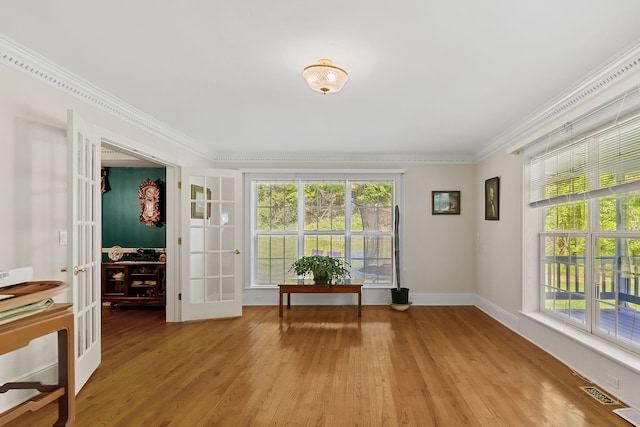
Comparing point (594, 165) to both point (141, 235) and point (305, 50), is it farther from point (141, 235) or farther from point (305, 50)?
point (141, 235)

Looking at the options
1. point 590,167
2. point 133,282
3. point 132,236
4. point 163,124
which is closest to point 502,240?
point 590,167

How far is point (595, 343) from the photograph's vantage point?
9.61ft

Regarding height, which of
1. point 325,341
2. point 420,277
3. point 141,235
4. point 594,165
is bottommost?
point 325,341

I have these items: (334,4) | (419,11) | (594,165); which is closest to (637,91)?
(594,165)

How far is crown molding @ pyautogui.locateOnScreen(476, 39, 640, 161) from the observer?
7.78ft

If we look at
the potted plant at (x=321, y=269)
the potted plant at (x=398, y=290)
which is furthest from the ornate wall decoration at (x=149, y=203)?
the potted plant at (x=398, y=290)

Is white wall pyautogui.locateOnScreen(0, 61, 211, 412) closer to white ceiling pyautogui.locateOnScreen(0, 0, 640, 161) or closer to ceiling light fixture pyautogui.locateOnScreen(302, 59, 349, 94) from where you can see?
white ceiling pyautogui.locateOnScreen(0, 0, 640, 161)

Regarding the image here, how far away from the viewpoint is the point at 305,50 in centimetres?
241

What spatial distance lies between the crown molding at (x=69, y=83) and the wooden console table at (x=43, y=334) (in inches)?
60.3

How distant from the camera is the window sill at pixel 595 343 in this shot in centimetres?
256

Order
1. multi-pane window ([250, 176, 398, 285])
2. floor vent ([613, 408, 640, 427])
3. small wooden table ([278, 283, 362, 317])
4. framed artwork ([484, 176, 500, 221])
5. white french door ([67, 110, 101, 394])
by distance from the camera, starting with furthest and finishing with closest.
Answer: multi-pane window ([250, 176, 398, 285]) → small wooden table ([278, 283, 362, 317]) → framed artwork ([484, 176, 500, 221]) → white french door ([67, 110, 101, 394]) → floor vent ([613, 408, 640, 427])

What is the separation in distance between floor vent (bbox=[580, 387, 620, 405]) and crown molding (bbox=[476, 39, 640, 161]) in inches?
88.4

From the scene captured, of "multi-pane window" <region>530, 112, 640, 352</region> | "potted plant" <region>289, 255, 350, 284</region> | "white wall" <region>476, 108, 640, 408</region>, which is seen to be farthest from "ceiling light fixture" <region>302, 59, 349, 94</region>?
"potted plant" <region>289, 255, 350, 284</region>

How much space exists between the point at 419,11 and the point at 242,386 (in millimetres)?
2901
